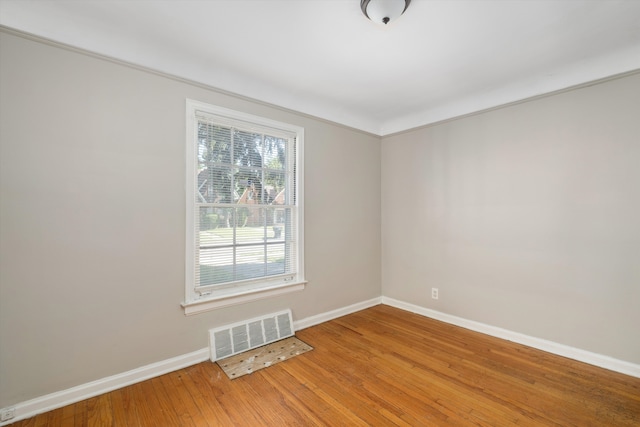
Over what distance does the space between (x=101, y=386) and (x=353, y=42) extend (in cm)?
321

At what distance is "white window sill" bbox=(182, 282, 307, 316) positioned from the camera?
2.42 m

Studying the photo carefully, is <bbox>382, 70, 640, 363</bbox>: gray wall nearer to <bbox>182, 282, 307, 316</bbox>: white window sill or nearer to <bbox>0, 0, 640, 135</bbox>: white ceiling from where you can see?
<bbox>0, 0, 640, 135</bbox>: white ceiling

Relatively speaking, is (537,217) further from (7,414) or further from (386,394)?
(7,414)

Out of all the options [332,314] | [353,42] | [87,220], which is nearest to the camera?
[87,220]

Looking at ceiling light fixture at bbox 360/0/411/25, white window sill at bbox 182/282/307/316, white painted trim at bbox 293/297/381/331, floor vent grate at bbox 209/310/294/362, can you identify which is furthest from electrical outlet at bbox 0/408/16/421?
ceiling light fixture at bbox 360/0/411/25

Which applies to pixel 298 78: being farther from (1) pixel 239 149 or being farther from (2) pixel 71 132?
(2) pixel 71 132

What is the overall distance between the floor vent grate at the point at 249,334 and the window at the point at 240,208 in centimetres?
24

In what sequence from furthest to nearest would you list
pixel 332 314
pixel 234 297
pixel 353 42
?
pixel 332 314 → pixel 234 297 → pixel 353 42

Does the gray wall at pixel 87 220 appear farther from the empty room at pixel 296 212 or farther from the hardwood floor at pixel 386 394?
the hardwood floor at pixel 386 394

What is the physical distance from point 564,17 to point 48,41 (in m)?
3.48

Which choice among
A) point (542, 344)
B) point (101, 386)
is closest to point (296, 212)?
point (101, 386)

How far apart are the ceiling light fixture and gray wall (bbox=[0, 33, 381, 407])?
4.83 feet

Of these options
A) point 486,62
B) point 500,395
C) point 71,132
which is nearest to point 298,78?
point 486,62

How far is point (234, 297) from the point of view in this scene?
2.65 meters
